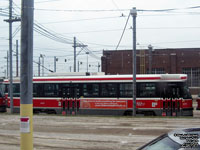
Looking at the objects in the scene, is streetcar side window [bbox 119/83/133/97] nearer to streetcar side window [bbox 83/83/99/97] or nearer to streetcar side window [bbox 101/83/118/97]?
streetcar side window [bbox 101/83/118/97]

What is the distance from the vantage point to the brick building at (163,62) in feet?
180

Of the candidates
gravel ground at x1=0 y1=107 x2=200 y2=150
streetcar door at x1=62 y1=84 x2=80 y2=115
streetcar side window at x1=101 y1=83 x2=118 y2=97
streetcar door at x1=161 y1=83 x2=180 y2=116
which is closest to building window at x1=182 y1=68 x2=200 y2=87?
streetcar door at x1=161 y1=83 x2=180 y2=116

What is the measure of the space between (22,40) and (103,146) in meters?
5.72

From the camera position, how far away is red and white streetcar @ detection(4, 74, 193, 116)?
68.1 ft

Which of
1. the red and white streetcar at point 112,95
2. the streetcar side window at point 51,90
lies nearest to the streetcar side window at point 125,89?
the red and white streetcar at point 112,95

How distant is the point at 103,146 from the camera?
10922 mm

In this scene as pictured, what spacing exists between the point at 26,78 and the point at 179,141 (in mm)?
3476

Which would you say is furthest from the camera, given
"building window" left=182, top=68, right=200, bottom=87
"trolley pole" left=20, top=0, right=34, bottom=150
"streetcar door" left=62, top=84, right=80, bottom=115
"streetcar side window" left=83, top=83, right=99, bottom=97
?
"building window" left=182, top=68, right=200, bottom=87

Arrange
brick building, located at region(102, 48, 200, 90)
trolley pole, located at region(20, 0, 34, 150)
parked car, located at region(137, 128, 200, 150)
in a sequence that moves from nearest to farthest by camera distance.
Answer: parked car, located at region(137, 128, 200, 150)
trolley pole, located at region(20, 0, 34, 150)
brick building, located at region(102, 48, 200, 90)

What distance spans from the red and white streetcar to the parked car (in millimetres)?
16588

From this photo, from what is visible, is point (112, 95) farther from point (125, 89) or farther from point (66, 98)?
point (66, 98)

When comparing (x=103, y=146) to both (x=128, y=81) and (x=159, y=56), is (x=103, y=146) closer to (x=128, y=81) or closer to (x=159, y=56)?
(x=128, y=81)

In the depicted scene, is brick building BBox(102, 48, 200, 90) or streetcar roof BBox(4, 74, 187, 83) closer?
streetcar roof BBox(4, 74, 187, 83)

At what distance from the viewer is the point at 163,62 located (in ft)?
187
